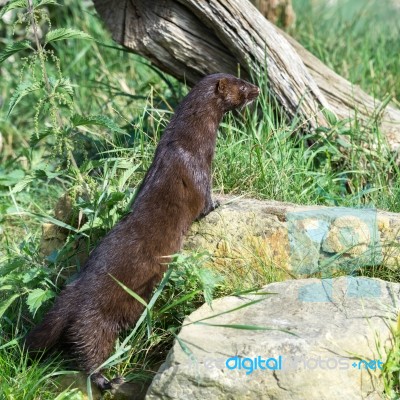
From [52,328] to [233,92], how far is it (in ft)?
5.88

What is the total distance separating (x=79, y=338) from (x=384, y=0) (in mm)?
8912

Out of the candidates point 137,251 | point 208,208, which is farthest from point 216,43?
point 137,251

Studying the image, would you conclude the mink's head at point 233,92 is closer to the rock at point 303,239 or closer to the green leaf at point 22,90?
the rock at point 303,239

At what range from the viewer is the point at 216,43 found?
547 centimetres

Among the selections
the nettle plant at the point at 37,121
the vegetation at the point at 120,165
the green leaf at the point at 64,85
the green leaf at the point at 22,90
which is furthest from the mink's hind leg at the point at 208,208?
the green leaf at the point at 22,90

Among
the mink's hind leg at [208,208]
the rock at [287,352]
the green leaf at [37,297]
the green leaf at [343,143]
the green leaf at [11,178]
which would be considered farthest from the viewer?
the green leaf at [11,178]

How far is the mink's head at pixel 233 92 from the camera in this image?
4664 mm

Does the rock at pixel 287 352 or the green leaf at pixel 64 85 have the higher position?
the green leaf at pixel 64 85

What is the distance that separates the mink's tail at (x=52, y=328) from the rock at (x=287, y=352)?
62 cm

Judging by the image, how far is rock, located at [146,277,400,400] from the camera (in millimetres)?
3311

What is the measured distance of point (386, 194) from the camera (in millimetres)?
4934

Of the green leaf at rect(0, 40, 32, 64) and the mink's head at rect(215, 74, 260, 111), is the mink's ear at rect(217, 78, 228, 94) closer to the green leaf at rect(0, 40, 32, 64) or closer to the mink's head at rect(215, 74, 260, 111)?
the mink's head at rect(215, 74, 260, 111)

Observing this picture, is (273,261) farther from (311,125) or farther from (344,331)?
(311,125)

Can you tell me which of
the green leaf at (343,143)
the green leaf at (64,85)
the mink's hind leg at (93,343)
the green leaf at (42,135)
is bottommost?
the mink's hind leg at (93,343)
